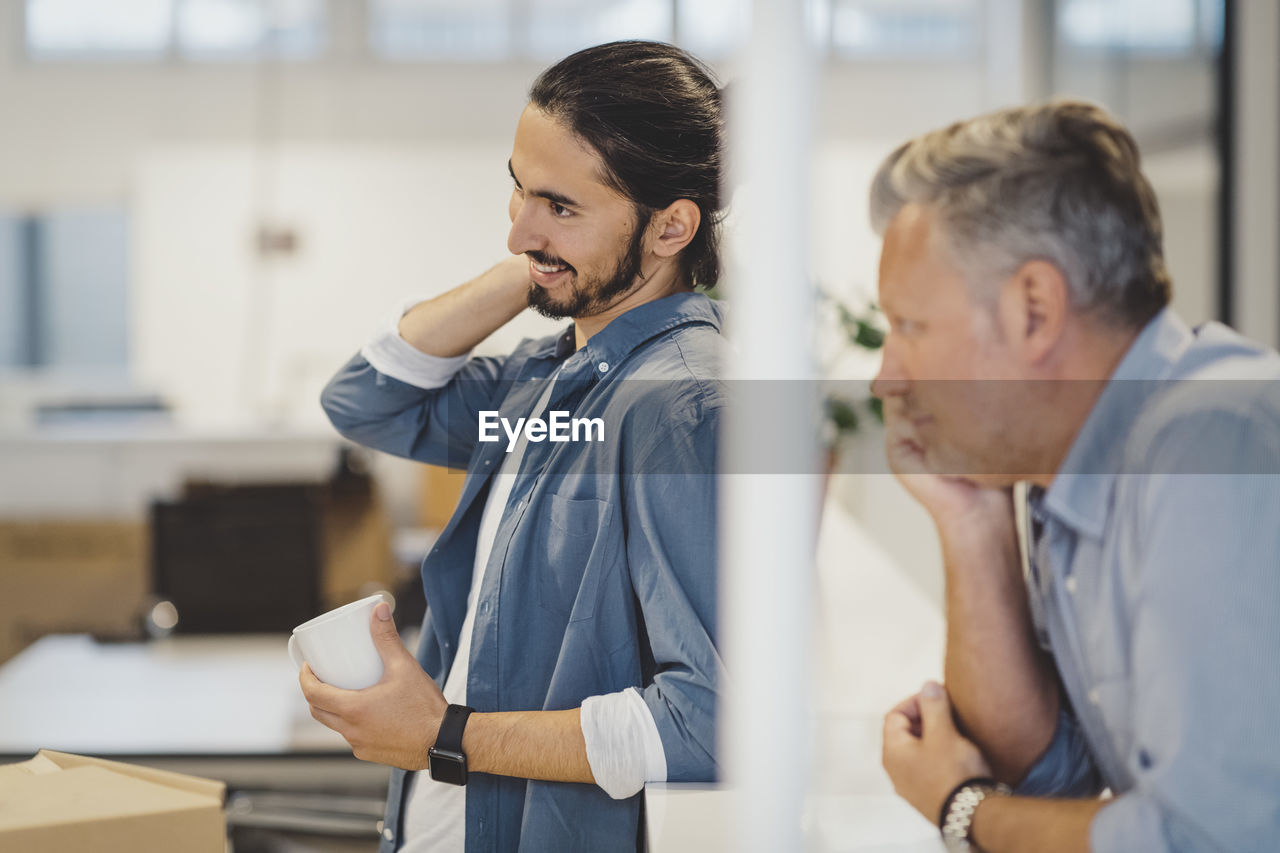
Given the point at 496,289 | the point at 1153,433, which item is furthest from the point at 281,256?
the point at 1153,433

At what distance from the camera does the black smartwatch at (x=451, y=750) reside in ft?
3.16

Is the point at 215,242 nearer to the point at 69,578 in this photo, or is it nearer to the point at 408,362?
the point at 69,578

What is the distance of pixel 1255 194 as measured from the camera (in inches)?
77.7

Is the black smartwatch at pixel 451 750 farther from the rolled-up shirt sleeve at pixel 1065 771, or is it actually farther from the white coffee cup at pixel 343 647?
the rolled-up shirt sleeve at pixel 1065 771

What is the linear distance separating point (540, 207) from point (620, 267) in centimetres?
10

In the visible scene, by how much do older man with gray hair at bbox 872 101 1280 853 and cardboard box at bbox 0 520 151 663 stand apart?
10.4 ft

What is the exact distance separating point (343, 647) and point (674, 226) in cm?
50

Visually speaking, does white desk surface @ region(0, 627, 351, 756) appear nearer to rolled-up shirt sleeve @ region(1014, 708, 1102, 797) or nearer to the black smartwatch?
the black smartwatch

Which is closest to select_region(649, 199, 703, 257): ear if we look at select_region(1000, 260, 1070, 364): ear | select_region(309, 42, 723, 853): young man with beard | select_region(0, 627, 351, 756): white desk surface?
select_region(309, 42, 723, 853): young man with beard

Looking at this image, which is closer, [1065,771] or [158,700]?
[1065,771]

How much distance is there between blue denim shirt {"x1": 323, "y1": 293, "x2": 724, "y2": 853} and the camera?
92 cm

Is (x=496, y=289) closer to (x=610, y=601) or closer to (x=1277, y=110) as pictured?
(x=610, y=601)

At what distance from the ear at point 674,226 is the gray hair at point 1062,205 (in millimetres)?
267

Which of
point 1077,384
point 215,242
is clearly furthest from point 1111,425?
point 215,242
